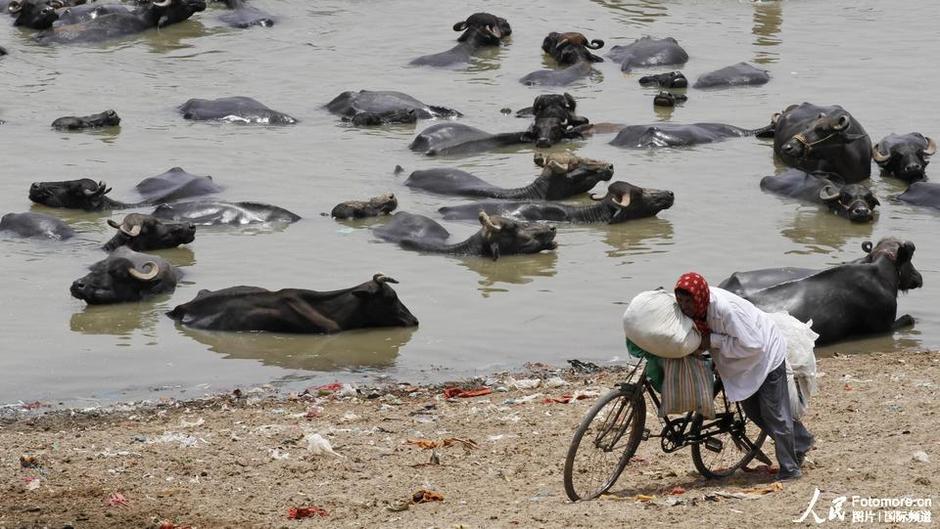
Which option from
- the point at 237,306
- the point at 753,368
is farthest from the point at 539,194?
the point at 753,368

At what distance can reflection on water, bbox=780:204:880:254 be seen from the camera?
44.5 feet

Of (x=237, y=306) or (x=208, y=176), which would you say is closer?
(x=237, y=306)

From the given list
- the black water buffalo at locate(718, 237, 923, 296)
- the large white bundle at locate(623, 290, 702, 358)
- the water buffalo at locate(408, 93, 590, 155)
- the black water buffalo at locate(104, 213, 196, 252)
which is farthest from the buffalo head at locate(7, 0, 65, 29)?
the large white bundle at locate(623, 290, 702, 358)

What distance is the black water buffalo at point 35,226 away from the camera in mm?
13344

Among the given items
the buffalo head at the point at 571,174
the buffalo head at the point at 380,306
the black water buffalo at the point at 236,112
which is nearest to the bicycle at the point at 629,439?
the buffalo head at the point at 380,306

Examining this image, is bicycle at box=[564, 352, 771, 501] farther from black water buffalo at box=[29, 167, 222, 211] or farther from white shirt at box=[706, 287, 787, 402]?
black water buffalo at box=[29, 167, 222, 211]

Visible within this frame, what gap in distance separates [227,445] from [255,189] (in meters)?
7.54

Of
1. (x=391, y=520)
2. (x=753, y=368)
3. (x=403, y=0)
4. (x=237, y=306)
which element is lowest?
(x=403, y=0)

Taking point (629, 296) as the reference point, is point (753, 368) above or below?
above

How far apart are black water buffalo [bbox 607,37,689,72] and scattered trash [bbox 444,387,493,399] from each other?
12.8 m

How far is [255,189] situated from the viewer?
50.6 feet

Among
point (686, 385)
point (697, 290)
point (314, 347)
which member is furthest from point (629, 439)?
point (314, 347)

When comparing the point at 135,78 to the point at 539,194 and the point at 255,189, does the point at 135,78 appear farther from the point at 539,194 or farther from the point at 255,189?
the point at 539,194

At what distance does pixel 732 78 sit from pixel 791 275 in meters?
9.80
